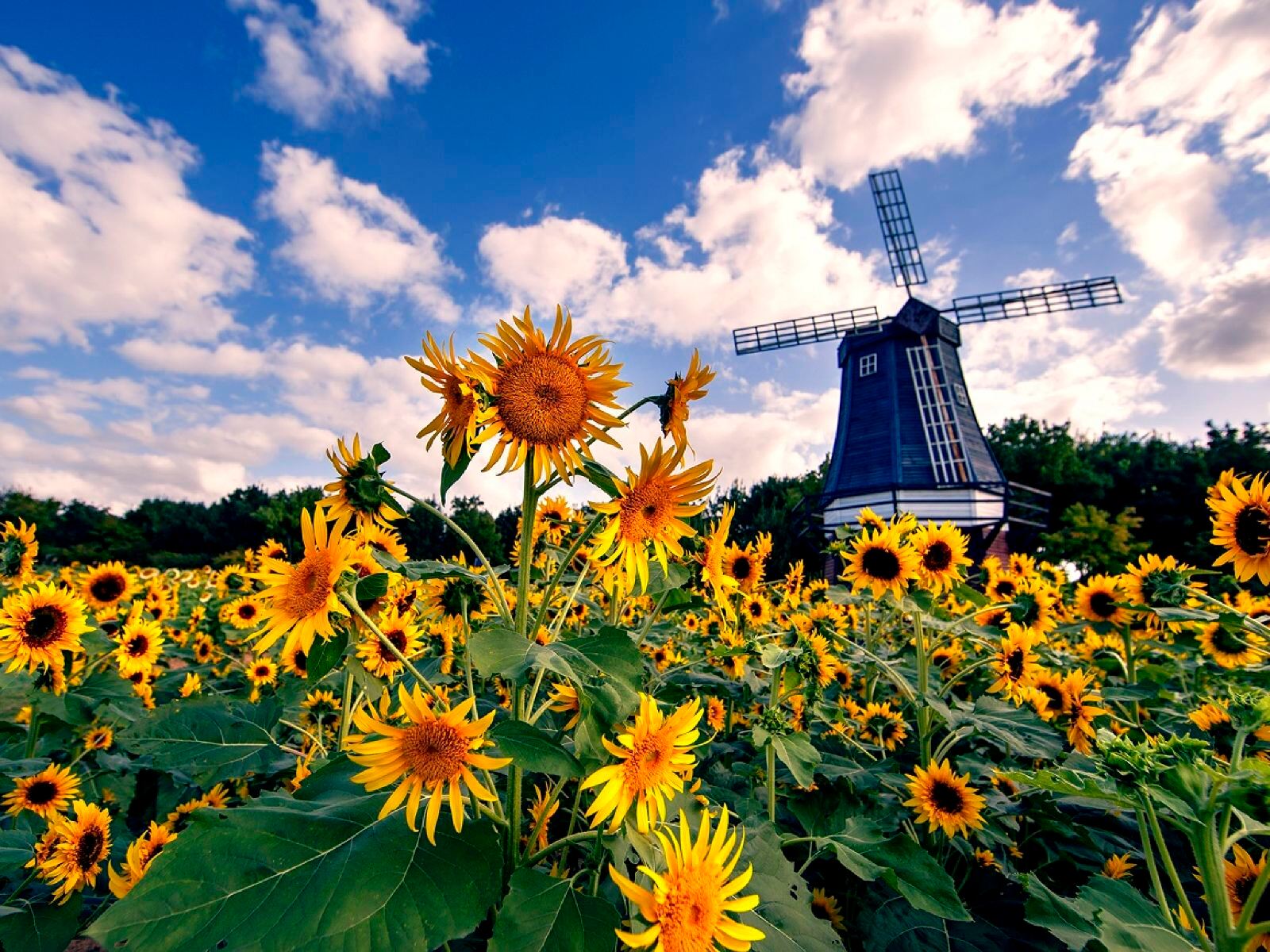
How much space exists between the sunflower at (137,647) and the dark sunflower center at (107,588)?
0.23m

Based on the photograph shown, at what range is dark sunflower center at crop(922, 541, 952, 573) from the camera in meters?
3.80

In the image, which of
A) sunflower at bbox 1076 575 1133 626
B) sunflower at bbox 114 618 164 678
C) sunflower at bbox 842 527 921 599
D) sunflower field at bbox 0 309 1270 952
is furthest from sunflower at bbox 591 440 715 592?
sunflower at bbox 1076 575 1133 626

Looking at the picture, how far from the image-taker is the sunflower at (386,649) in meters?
2.75

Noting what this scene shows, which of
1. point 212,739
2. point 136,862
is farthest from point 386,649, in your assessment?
point 136,862

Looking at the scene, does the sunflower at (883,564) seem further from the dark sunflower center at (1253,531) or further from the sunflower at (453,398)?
the sunflower at (453,398)

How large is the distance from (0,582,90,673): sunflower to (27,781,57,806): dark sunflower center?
1.74 feet

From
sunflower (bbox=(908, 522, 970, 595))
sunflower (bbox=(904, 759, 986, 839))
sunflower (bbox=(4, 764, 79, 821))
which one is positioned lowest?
sunflower (bbox=(904, 759, 986, 839))

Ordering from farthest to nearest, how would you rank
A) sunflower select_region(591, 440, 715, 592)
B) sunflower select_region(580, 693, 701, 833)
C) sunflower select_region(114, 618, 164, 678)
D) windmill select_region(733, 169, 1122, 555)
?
windmill select_region(733, 169, 1122, 555) < sunflower select_region(114, 618, 164, 678) < sunflower select_region(591, 440, 715, 592) < sunflower select_region(580, 693, 701, 833)

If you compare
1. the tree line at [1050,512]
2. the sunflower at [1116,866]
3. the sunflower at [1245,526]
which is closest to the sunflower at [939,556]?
the sunflower at [1245,526]

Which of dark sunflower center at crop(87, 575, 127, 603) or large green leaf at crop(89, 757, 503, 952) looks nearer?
large green leaf at crop(89, 757, 503, 952)

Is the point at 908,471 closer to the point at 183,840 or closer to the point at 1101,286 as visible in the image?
the point at 1101,286

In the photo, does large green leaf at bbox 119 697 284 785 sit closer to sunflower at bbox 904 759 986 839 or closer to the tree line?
sunflower at bbox 904 759 986 839

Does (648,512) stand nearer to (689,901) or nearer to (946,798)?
(689,901)

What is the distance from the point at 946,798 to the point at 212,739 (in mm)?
2960
